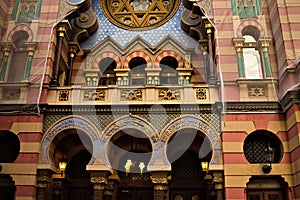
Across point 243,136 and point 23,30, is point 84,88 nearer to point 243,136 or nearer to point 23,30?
point 23,30

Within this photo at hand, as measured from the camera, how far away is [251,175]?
12.7 metres

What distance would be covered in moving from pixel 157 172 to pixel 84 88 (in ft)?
15.6

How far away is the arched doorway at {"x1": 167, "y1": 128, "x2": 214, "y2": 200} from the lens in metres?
15.0

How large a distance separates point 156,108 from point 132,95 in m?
1.19

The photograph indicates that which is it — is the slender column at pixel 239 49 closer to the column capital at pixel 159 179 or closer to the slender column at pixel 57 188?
the column capital at pixel 159 179

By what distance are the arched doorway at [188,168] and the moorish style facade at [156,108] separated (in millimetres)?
49

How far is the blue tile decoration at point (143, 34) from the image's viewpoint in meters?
18.0

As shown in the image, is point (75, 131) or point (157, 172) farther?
point (75, 131)

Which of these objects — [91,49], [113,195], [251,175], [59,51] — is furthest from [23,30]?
[251,175]

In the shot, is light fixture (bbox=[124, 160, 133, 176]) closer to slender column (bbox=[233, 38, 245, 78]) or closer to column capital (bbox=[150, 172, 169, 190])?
column capital (bbox=[150, 172, 169, 190])

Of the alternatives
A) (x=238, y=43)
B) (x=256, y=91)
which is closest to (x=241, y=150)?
(x=256, y=91)

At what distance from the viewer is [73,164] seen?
1648cm

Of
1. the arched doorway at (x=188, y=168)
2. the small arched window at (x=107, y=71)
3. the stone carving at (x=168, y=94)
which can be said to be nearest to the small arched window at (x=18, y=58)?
the small arched window at (x=107, y=71)

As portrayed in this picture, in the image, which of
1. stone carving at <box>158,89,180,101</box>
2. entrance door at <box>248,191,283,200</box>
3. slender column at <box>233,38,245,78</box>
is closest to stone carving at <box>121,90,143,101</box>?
stone carving at <box>158,89,180,101</box>
